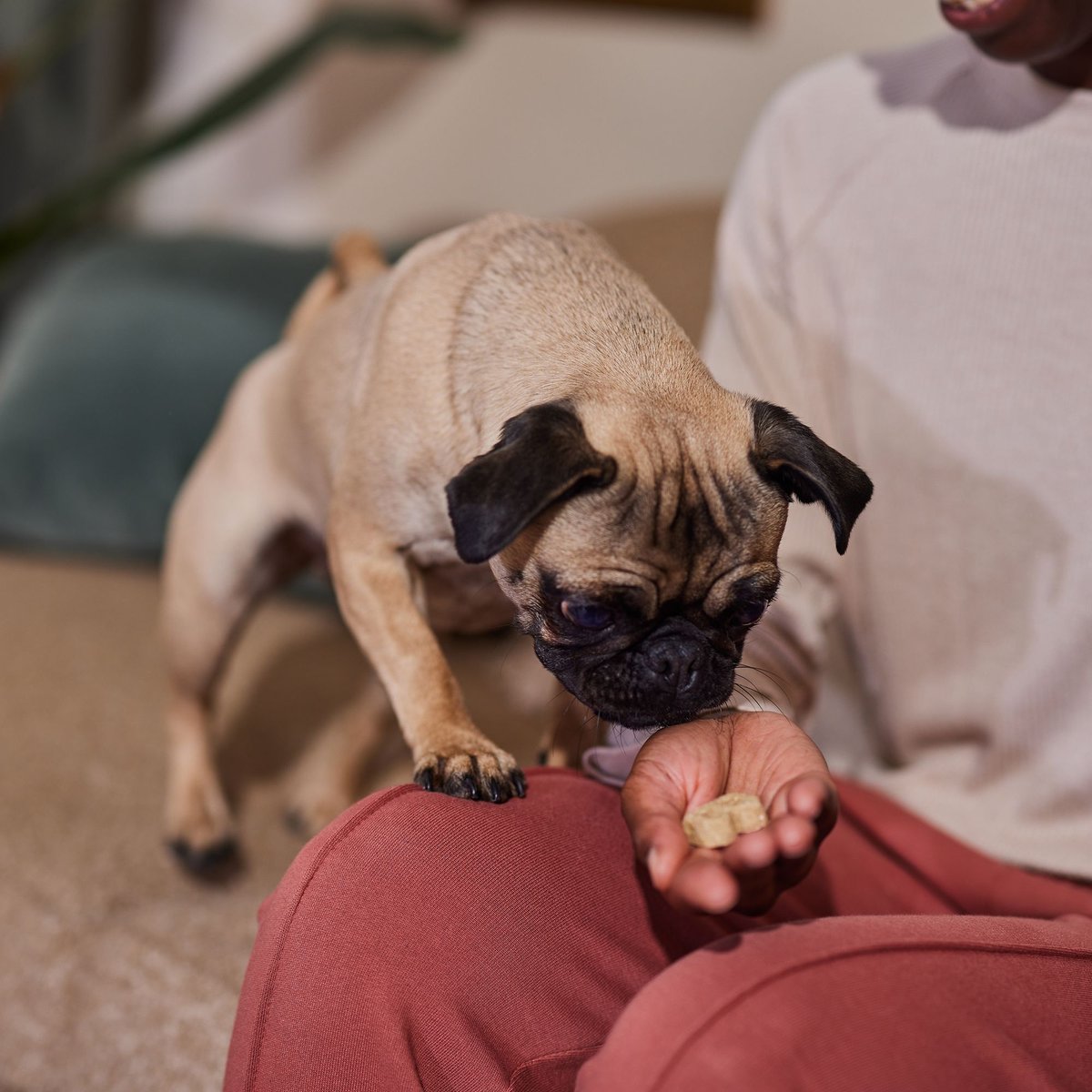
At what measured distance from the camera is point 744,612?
108 cm

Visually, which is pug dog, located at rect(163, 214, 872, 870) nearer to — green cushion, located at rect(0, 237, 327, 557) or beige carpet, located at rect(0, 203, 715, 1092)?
beige carpet, located at rect(0, 203, 715, 1092)

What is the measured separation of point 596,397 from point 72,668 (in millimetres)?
1353

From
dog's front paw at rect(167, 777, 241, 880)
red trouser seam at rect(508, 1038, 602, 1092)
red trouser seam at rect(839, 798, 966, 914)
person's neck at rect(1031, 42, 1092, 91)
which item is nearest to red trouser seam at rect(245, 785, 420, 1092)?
red trouser seam at rect(508, 1038, 602, 1092)

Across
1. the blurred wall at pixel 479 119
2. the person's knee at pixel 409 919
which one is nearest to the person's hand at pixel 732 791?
the person's knee at pixel 409 919

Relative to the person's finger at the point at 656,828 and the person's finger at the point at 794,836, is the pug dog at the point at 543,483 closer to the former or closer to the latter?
the person's finger at the point at 656,828

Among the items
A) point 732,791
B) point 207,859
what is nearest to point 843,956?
point 732,791

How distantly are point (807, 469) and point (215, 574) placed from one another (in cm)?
90

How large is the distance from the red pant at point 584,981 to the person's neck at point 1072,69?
2.91ft

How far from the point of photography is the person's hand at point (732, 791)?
847 mm

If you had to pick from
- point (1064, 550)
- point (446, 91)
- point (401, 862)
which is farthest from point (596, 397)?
point (446, 91)

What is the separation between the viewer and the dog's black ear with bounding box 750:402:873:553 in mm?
1025

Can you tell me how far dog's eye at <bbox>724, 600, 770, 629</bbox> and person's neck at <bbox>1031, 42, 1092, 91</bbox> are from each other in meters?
0.70

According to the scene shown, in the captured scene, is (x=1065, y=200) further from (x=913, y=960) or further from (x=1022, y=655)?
(x=913, y=960)

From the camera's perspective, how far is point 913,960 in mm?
921
